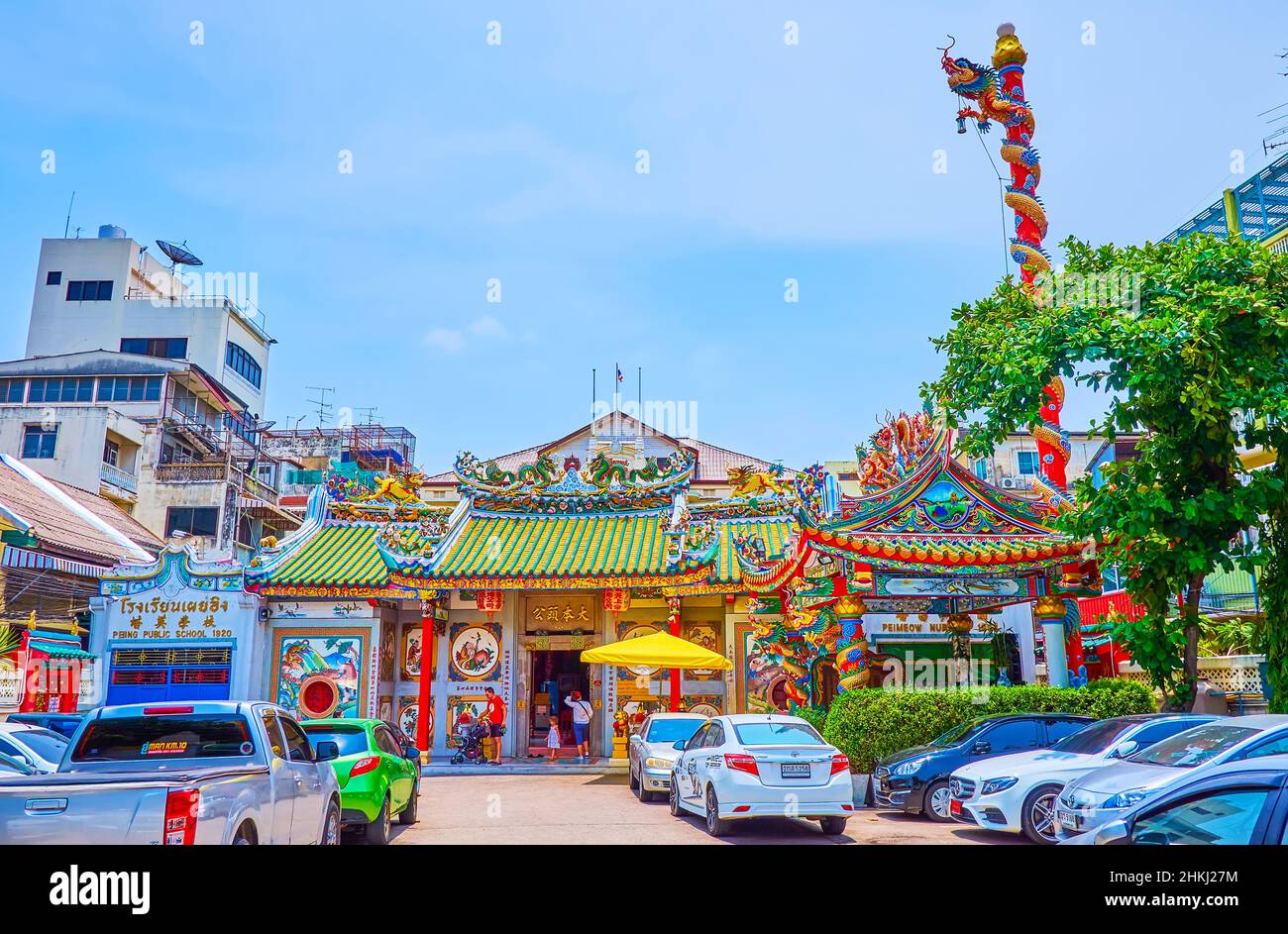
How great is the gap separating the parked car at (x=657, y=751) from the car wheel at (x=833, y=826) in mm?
4139

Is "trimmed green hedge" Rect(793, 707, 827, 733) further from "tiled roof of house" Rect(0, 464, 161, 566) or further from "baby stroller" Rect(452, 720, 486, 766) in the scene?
"tiled roof of house" Rect(0, 464, 161, 566)

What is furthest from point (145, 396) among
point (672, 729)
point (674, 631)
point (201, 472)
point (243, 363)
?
point (672, 729)

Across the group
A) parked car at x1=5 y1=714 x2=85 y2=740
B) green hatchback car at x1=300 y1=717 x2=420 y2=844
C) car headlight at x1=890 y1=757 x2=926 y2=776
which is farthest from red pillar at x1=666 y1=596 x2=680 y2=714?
parked car at x1=5 y1=714 x2=85 y2=740

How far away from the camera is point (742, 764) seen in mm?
12305

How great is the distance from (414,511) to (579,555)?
560 centimetres

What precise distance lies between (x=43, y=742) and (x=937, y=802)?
12828 millimetres

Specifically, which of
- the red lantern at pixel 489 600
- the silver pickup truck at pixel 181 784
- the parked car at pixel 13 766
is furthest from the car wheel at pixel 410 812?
the red lantern at pixel 489 600

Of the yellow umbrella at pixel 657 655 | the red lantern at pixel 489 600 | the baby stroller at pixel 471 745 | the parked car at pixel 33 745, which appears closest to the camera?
the parked car at pixel 33 745

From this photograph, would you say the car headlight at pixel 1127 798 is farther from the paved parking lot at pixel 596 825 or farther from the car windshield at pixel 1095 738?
the paved parking lot at pixel 596 825

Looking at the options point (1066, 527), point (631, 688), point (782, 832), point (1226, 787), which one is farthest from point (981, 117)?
point (1226, 787)

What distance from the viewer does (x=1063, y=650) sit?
18.2 metres

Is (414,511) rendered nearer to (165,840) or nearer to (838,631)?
(838,631)

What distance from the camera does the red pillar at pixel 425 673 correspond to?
24.9 m

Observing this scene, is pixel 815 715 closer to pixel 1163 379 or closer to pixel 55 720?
pixel 1163 379
